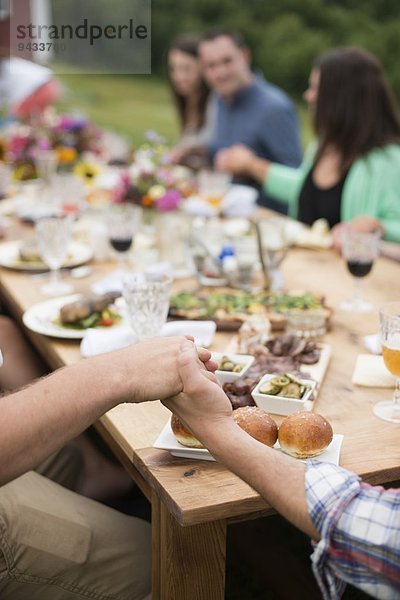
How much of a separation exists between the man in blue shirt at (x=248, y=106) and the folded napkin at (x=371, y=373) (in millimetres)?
3001

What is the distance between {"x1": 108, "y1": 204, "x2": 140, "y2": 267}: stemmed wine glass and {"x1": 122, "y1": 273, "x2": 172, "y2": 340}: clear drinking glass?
0.77 m

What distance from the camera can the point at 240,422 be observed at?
1.42 meters

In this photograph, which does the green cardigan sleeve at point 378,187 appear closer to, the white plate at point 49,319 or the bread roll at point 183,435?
the white plate at point 49,319

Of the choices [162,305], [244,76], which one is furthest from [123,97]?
[162,305]

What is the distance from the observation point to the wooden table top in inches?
51.1

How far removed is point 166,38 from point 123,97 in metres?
2.23

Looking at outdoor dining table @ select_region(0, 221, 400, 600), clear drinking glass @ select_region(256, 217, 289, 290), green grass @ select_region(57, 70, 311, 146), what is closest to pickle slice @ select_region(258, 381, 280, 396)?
outdoor dining table @ select_region(0, 221, 400, 600)

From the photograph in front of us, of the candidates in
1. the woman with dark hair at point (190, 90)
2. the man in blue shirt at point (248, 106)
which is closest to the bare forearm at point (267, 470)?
the man in blue shirt at point (248, 106)

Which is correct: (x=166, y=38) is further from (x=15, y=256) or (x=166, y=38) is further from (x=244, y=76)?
(x=15, y=256)

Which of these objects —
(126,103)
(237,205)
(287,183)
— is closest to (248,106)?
(287,183)

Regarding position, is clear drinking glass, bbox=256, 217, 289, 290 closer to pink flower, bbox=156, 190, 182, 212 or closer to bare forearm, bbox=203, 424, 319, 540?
pink flower, bbox=156, 190, 182, 212

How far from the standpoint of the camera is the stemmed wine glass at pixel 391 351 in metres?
1.59

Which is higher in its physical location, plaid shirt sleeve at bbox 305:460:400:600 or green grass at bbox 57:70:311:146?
plaid shirt sleeve at bbox 305:460:400:600

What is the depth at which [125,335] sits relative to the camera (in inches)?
74.5
